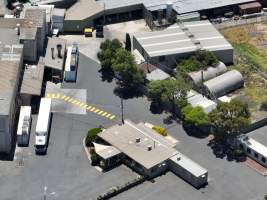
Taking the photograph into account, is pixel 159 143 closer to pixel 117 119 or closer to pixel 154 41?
pixel 117 119

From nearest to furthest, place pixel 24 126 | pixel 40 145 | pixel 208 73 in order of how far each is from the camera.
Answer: pixel 40 145 → pixel 24 126 → pixel 208 73

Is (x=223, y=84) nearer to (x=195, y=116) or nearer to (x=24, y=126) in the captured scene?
(x=195, y=116)

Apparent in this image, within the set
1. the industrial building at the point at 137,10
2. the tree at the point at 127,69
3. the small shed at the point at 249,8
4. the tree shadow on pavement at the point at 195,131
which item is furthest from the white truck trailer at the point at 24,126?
the small shed at the point at 249,8

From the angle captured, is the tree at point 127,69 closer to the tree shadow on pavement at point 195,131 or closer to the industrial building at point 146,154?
the tree shadow on pavement at point 195,131

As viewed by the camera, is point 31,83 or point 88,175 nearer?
point 88,175

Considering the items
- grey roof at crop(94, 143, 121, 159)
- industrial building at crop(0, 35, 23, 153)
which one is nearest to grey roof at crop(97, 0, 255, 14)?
industrial building at crop(0, 35, 23, 153)

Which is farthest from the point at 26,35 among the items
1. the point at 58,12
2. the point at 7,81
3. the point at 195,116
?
the point at 195,116
